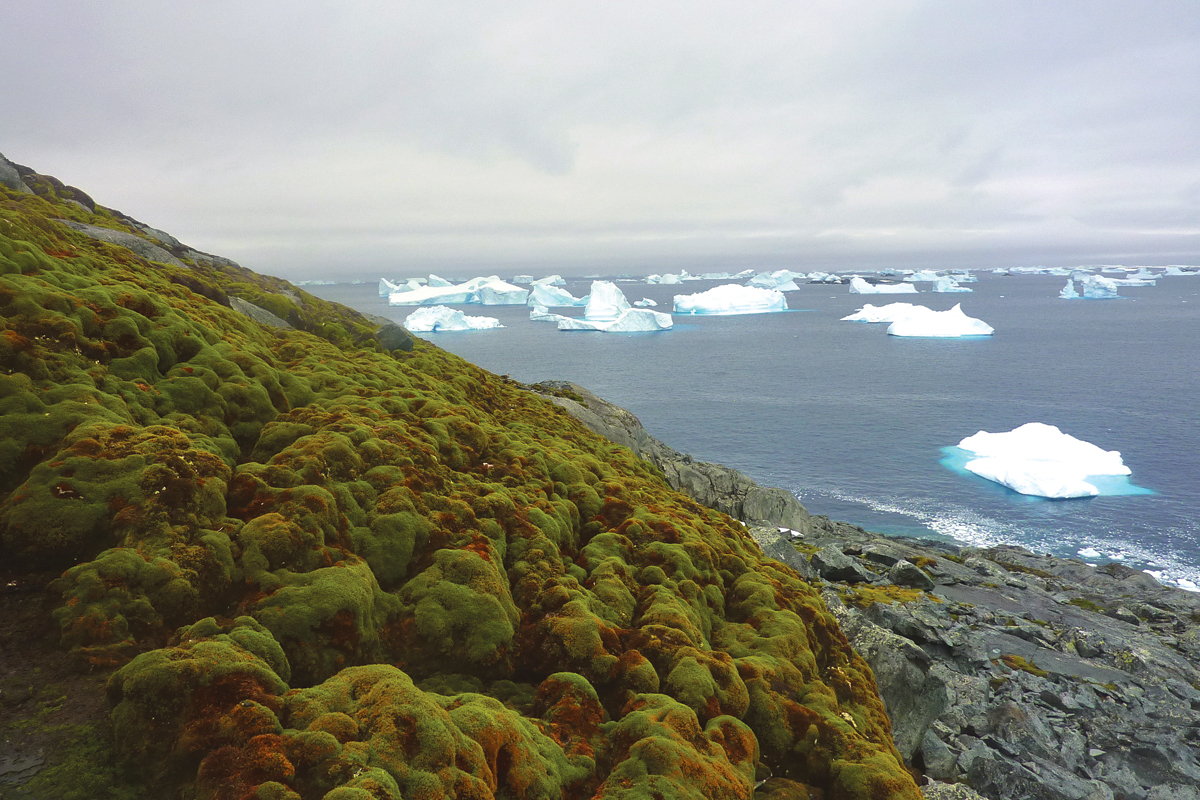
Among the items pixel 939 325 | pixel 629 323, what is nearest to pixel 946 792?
pixel 939 325

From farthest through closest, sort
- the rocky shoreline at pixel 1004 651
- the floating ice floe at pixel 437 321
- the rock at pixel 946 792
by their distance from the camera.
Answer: the floating ice floe at pixel 437 321
the rocky shoreline at pixel 1004 651
the rock at pixel 946 792

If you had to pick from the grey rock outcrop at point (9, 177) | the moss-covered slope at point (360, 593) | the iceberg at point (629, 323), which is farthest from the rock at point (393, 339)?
the iceberg at point (629, 323)

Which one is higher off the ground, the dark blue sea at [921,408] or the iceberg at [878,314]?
the iceberg at [878,314]

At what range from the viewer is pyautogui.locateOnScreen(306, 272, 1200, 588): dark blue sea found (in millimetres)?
53594

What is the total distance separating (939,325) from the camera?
15300cm

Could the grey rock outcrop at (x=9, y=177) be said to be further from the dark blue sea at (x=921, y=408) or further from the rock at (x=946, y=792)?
the dark blue sea at (x=921, y=408)

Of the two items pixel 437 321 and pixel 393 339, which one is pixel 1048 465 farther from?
pixel 437 321

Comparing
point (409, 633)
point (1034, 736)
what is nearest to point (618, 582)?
point (409, 633)

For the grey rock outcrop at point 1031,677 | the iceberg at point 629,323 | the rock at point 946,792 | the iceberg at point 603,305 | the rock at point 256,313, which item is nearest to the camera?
the rock at point 946,792

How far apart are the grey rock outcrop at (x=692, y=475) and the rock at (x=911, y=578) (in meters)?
9.70

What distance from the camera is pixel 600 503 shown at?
1839 cm

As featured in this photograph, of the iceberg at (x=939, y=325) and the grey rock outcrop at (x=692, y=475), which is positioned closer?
the grey rock outcrop at (x=692, y=475)

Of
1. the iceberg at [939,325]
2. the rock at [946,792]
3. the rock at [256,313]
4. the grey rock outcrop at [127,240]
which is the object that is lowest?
the rock at [946,792]

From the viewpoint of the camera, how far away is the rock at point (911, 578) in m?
33.2
